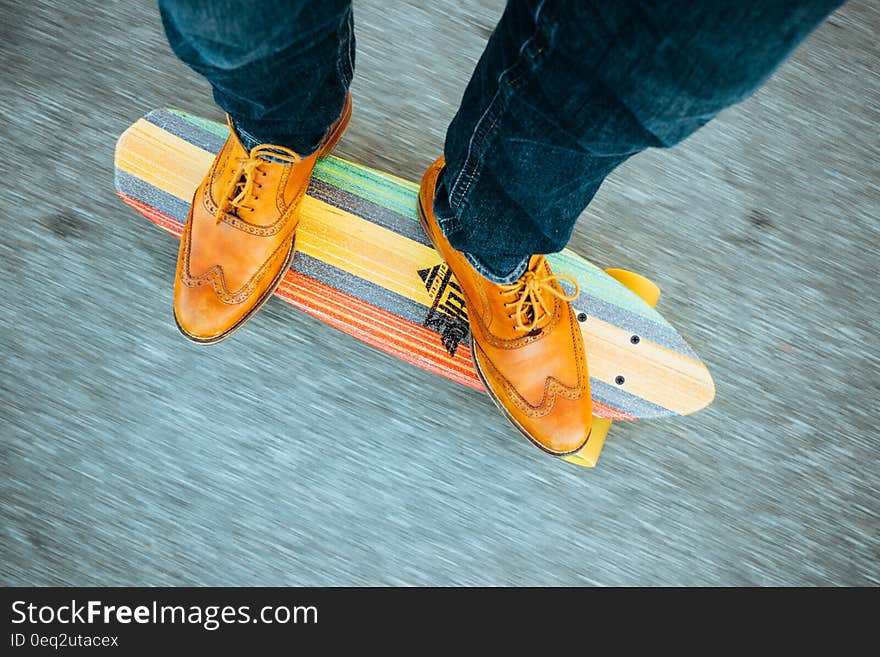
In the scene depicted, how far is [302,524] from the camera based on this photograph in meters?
1.15

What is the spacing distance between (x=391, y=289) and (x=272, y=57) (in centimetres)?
53

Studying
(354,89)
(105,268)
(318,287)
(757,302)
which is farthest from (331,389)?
(757,302)

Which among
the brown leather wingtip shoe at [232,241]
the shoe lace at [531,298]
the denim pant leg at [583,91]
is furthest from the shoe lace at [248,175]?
the shoe lace at [531,298]

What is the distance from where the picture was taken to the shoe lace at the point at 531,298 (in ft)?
3.27

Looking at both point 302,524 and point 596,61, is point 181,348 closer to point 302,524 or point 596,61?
point 302,524

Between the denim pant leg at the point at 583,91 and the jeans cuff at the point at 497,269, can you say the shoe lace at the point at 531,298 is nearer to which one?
Result: the jeans cuff at the point at 497,269

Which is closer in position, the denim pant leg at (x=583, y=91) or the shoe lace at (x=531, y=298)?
the denim pant leg at (x=583, y=91)

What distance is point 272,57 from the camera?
0.67 metres

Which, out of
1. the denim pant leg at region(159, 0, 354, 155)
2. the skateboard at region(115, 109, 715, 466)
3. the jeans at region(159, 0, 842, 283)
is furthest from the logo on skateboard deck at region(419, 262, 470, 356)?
the denim pant leg at region(159, 0, 354, 155)

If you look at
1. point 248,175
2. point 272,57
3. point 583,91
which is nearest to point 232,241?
point 248,175

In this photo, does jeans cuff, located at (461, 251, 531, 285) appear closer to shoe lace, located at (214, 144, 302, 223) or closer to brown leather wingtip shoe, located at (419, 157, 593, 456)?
brown leather wingtip shoe, located at (419, 157, 593, 456)

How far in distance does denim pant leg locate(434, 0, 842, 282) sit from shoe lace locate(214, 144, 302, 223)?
274 mm

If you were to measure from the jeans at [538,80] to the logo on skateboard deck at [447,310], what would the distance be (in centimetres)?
25

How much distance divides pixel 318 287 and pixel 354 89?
18.7 inches
